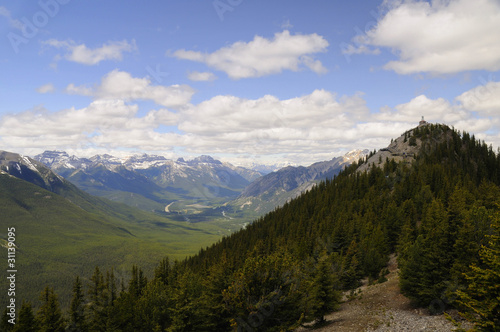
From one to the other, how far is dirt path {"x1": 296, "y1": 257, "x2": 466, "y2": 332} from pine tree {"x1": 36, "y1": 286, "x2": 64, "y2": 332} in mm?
49763

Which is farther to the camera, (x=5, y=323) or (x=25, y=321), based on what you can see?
(x=5, y=323)

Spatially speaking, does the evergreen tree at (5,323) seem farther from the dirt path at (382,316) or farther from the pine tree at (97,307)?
the dirt path at (382,316)

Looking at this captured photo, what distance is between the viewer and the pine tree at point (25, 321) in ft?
164

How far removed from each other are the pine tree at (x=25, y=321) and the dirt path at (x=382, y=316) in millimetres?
51611

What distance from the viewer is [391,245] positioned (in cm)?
8800

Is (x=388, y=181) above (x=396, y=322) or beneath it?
above

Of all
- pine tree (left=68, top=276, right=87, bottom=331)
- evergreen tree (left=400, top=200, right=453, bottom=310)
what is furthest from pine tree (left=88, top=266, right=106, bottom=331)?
evergreen tree (left=400, top=200, right=453, bottom=310)

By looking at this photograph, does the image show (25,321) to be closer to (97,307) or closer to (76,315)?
(76,315)

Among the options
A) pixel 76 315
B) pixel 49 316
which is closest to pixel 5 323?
pixel 49 316

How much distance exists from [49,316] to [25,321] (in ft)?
13.6

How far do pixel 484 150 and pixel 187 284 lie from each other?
223152 mm

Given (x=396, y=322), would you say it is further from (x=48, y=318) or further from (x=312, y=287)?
(x=48, y=318)

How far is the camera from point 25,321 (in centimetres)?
5128

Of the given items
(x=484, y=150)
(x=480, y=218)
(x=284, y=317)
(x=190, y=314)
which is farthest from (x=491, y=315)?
(x=484, y=150)
